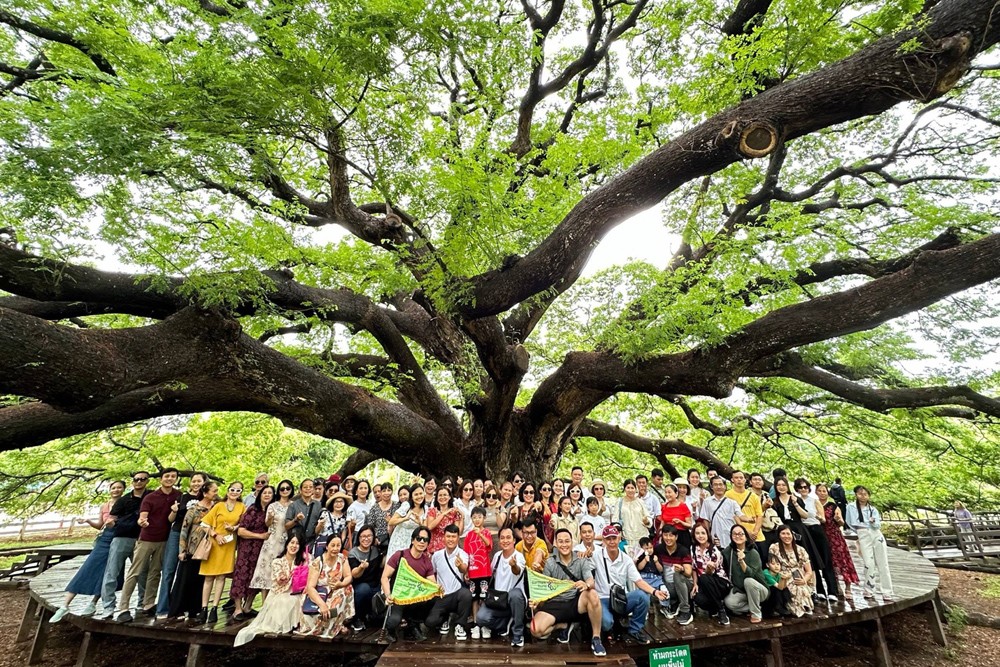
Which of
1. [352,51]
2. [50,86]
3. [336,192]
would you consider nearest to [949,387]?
[352,51]

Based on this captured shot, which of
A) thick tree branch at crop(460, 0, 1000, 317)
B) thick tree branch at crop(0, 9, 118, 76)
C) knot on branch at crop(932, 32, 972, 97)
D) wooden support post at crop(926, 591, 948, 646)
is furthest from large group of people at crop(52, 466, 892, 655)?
thick tree branch at crop(0, 9, 118, 76)

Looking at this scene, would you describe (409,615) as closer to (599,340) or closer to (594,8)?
(599,340)

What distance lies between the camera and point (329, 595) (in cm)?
406

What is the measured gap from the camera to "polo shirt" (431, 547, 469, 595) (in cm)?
412

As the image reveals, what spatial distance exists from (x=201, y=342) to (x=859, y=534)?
7.47 metres

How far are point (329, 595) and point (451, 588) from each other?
1116 millimetres

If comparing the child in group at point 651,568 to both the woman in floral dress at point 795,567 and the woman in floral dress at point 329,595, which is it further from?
the woman in floral dress at point 329,595

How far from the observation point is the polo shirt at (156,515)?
4418mm

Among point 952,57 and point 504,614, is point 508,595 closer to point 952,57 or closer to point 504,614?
point 504,614

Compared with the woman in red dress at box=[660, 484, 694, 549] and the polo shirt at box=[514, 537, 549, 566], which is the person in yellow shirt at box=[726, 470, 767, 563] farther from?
the polo shirt at box=[514, 537, 549, 566]

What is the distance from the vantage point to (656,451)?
9.67 metres

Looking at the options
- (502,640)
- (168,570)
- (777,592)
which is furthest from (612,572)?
(168,570)

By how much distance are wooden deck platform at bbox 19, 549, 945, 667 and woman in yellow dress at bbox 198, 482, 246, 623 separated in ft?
0.63

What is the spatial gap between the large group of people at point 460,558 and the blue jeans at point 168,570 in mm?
13
